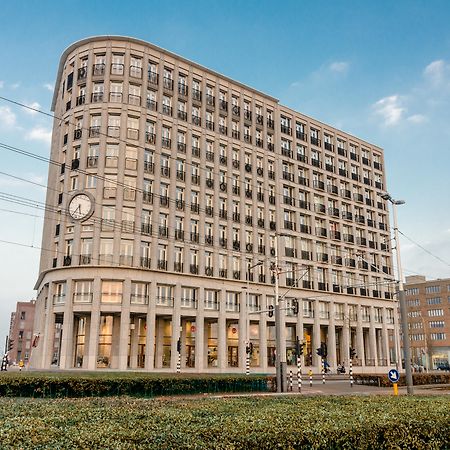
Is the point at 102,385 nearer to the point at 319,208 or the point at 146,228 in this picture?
the point at 146,228

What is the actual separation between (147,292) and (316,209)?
29879 mm

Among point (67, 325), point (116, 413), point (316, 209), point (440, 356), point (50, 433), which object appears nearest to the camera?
point (50, 433)

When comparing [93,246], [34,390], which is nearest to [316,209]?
[93,246]

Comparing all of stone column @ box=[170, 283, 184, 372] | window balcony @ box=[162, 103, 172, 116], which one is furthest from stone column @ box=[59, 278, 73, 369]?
window balcony @ box=[162, 103, 172, 116]

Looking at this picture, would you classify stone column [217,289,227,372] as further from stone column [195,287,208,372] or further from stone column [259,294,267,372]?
stone column [259,294,267,372]

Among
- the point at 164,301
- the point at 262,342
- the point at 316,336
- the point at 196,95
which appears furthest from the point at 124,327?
the point at 196,95

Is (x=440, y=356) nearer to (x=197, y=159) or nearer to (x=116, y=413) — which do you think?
(x=197, y=159)

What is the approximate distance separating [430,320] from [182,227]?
100m

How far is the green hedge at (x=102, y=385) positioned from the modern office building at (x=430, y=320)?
111647mm

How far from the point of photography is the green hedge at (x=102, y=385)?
812 inches

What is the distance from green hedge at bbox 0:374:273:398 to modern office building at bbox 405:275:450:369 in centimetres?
11165

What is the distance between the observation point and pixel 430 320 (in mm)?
130250

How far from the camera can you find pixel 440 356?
12612 cm

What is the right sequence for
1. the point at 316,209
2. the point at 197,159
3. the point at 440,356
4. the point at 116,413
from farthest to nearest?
the point at 440,356 → the point at 316,209 → the point at 197,159 → the point at 116,413
